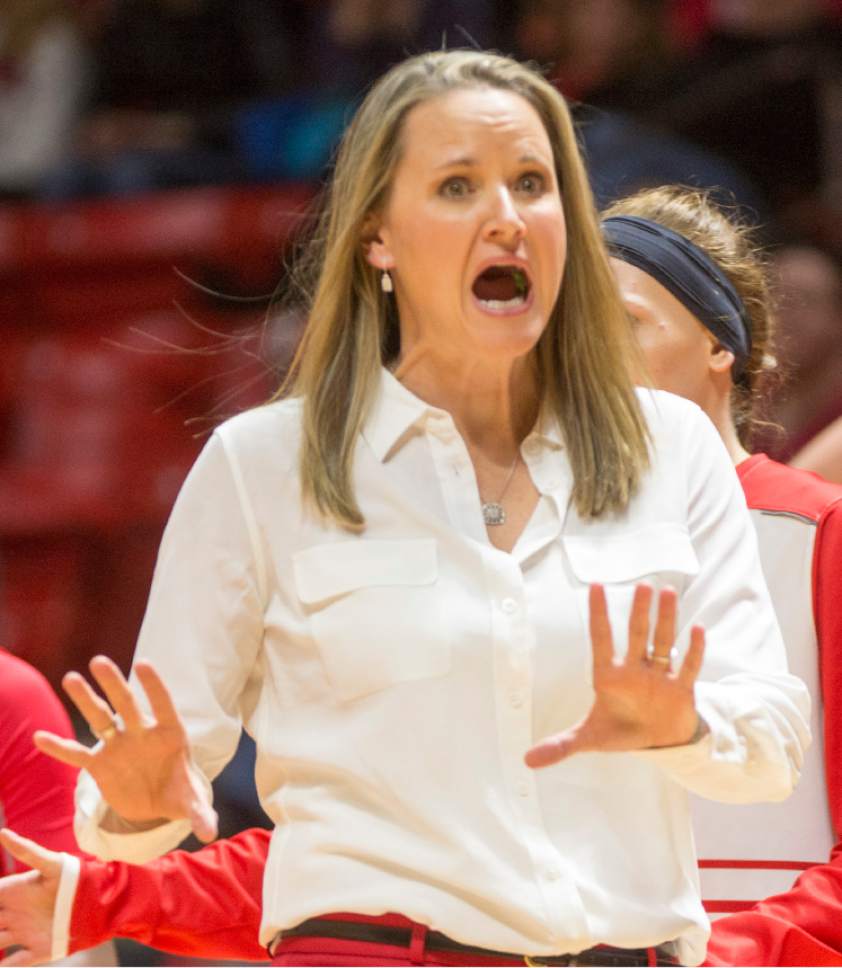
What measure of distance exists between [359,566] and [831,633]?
2.51 ft

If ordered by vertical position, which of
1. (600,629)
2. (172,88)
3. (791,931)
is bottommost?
(791,931)

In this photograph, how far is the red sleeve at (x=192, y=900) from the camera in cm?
256

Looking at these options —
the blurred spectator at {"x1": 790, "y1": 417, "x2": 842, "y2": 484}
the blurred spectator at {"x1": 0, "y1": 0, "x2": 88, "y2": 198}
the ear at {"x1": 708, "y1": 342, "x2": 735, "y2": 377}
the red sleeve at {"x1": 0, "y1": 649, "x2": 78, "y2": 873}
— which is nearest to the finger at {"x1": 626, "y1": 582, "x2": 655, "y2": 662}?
the ear at {"x1": 708, "y1": 342, "x2": 735, "y2": 377}

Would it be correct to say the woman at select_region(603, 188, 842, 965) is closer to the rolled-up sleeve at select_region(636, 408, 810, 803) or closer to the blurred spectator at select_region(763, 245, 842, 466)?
the rolled-up sleeve at select_region(636, 408, 810, 803)

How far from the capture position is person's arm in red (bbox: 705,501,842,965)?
2.38m

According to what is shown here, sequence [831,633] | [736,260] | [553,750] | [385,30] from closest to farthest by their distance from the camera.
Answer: [553,750], [831,633], [736,260], [385,30]

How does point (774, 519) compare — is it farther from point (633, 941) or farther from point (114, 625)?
point (114, 625)

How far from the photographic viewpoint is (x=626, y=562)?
215 cm

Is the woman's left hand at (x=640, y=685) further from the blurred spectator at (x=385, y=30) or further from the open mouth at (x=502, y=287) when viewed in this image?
the blurred spectator at (x=385, y=30)

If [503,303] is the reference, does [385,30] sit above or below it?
above

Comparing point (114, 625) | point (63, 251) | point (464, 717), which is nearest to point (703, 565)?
point (464, 717)

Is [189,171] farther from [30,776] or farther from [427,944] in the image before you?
[427,944]

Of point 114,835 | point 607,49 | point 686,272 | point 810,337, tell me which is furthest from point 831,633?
point 607,49

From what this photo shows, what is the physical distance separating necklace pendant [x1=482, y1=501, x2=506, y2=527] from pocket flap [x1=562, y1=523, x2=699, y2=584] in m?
0.08
